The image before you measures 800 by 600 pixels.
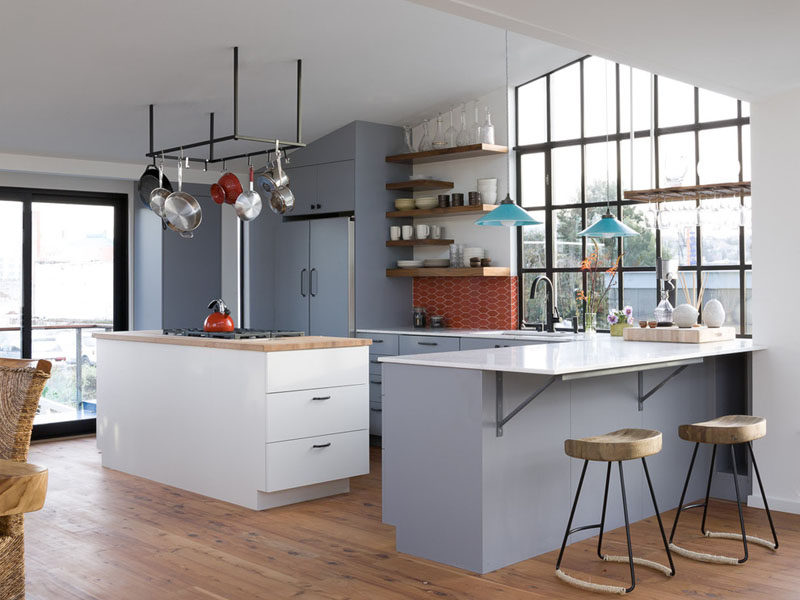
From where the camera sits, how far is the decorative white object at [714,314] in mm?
4984

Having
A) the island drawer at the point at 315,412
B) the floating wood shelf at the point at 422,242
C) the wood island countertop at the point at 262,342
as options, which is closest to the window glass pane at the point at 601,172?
Result: the floating wood shelf at the point at 422,242

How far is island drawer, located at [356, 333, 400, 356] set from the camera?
648cm

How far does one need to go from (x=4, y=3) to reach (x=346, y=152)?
3036 millimetres

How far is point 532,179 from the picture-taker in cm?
662

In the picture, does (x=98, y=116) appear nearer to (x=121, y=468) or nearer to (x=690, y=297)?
(x=121, y=468)

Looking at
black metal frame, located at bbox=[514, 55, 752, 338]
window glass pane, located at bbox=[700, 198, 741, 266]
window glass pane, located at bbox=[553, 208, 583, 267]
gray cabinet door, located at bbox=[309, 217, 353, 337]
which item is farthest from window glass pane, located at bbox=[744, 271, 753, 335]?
gray cabinet door, located at bbox=[309, 217, 353, 337]

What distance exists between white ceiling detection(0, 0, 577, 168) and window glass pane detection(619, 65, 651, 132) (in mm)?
498

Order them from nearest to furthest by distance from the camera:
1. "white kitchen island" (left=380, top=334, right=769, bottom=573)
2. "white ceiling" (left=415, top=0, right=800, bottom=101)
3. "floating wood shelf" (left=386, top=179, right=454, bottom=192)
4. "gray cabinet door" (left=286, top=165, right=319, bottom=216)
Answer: "white ceiling" (left=415, top=0, right=800, bottom=101) → "white kitchen island" (left=380, top=334, right=769, bottom=573) → "floating wood shelf" (left=386, top=179, right=454, bottom=192) → "gray cabinet door" (left=286, top=165, right=319, bottom=216)

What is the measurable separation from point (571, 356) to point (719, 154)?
2.52 meters

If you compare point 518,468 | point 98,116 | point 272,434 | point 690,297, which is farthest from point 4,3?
point 690,297

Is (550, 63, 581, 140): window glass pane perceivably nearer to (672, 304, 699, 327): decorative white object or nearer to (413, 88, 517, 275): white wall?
(413, 88, 517, 275): white wall

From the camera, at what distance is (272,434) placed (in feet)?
14.7

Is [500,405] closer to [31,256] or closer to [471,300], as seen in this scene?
[471,300]

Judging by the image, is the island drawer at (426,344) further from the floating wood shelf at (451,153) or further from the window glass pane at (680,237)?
the window glass pane at (680,237)
